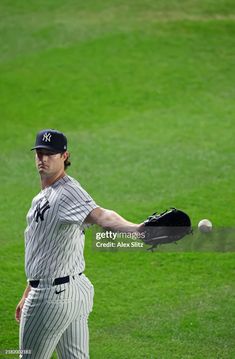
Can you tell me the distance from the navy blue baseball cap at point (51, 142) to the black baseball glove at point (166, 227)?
0.89 meters

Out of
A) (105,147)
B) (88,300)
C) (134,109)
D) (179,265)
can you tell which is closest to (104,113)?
(134,109)

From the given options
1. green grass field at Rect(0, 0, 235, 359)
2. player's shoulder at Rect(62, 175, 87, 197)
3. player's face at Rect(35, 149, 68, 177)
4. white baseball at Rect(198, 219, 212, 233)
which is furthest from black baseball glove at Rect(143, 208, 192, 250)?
green grass field at Rect(0, 0, 235, 359)

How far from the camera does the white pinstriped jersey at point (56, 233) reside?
6102 millimetres

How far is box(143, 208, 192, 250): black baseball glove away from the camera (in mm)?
5688

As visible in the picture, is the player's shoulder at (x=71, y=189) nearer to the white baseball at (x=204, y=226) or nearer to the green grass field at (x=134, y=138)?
the white baseball at (x=204, y=226)

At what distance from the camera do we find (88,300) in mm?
6320

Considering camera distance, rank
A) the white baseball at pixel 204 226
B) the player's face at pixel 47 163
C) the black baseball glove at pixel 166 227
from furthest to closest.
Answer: the player's face at pixel 47 163 → the white baseball at pixel 204 226 → the black baseball glove at pixel 166 227

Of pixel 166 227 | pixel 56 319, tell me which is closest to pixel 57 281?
pixel 56 319

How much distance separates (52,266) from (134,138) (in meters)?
8.33

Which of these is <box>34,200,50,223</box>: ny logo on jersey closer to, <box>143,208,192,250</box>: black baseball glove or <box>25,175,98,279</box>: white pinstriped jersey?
<box>25,175,98,279</box>: white pinstriped jersey

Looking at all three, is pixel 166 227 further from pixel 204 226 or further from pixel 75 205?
pixel 75 205

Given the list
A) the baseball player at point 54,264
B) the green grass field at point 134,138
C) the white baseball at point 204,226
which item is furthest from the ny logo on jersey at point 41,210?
the green grass field at point 134,138

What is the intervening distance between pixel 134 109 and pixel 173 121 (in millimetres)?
859

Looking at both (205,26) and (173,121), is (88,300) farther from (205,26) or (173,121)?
(205,26)
